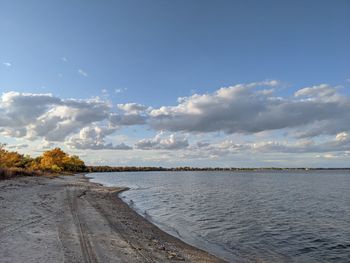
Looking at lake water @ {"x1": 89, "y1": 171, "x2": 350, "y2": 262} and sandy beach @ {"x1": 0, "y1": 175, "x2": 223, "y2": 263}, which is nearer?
sandy beach @ {"x1": 0, "y1": 175, "x2": 223, "y2": 263}

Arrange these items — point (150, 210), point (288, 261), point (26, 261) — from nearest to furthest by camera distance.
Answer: point (26, 261)
point (288, 261)
point (150, 210)

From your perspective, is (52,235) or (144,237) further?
(144,237)

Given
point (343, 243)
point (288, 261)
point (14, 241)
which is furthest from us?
point (343, 243)

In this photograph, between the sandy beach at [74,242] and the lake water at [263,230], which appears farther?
the lake water at [263,230]

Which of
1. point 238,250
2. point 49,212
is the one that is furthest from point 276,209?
point 49,212

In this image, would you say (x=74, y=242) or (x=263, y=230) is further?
(x=263, y=230)

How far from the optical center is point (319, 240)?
742 inches

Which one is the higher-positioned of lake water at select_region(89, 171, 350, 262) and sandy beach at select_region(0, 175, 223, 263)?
sandy beach at select_region(0, 175, 223, 263)

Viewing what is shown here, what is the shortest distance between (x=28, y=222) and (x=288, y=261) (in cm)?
1285

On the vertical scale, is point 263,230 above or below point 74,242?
below

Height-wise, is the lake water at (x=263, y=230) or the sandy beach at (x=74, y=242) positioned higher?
the sandy beach at (x=74, y=242)

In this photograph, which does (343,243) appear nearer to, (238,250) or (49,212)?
(238,250)

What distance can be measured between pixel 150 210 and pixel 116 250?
19138mm

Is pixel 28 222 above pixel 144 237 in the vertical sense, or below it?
above
